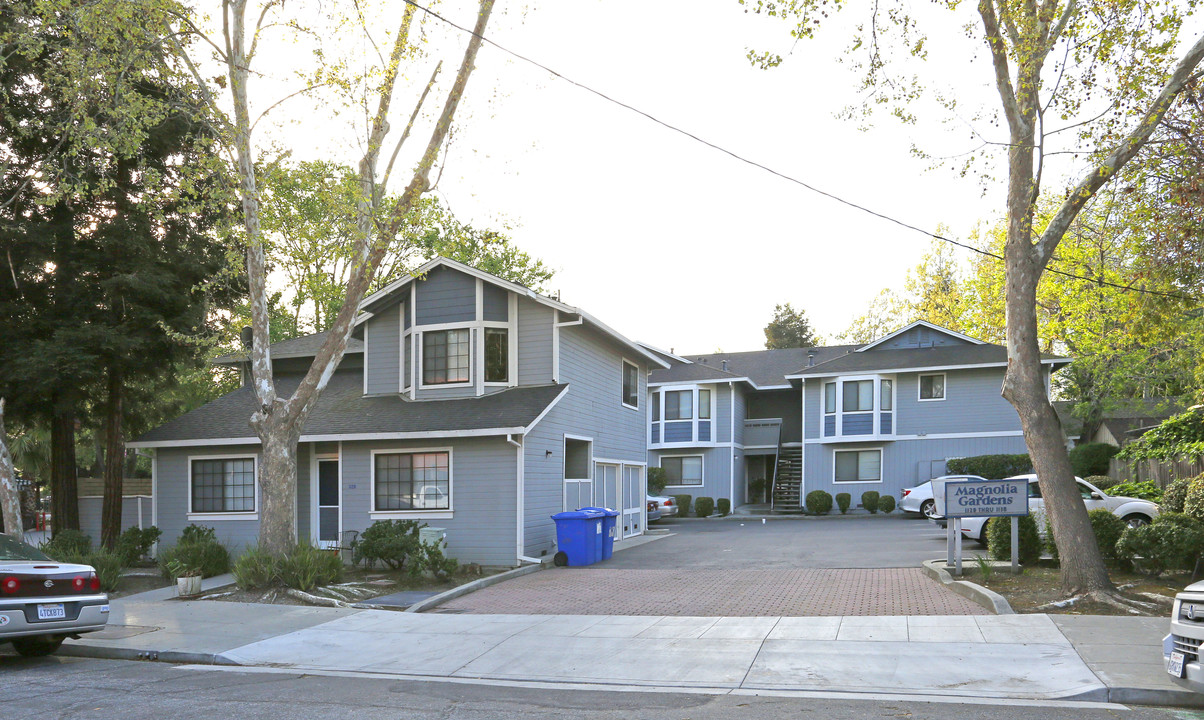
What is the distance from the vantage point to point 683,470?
3688 cm

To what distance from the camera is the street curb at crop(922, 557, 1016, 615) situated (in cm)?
1144

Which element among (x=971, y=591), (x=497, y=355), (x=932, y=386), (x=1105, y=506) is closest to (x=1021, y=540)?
(x=971, y=591)

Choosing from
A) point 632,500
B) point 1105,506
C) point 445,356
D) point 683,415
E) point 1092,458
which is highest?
point 445,356

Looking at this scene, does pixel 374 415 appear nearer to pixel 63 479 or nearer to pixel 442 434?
pixel 442 434

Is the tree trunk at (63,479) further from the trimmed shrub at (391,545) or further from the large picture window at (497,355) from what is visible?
the large picture window at (497,355)

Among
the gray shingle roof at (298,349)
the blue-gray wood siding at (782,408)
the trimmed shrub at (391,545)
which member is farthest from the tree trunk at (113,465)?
the blue-gray wood siding at (782,408)

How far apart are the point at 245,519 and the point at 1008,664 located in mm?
16576

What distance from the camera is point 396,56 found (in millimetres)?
14953

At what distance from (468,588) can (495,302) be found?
704 cm

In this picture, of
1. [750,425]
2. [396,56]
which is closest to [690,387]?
[750,425]

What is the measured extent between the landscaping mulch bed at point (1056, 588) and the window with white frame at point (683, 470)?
21683 mm

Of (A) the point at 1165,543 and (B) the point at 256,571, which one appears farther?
(B) the point at 256,571

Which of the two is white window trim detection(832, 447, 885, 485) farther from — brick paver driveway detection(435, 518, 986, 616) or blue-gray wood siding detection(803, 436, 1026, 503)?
brick paver driveway detection(435, 518, 986, 616)

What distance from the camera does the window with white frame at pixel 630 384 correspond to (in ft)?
81.0
